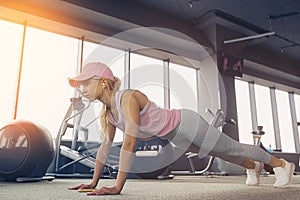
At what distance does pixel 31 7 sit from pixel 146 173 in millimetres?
2692

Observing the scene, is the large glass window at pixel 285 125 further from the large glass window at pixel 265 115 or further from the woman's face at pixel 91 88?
the woman's face at pixel 91 88

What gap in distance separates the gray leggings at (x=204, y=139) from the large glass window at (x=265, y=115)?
5.36 m

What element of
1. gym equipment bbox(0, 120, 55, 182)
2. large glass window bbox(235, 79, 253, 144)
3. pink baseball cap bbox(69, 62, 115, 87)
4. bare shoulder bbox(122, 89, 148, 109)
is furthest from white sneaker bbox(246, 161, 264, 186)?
large glass window bbox(235, 79, 253, 144)

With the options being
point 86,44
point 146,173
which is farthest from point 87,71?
point 86,44

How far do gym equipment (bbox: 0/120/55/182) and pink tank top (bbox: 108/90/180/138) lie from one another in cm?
106

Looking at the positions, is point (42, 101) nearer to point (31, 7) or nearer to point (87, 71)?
point (31, 7)

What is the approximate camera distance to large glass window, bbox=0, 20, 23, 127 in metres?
3.74

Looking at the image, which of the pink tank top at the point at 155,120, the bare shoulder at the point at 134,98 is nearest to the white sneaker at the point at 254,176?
the pink tank top at the point at 155,120

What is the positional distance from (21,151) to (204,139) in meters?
1.45

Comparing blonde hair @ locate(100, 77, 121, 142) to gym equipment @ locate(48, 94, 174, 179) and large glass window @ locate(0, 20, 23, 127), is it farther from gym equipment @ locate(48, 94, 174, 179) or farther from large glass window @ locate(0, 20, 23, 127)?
large glass window @ locate(0, 20, 23, 127)

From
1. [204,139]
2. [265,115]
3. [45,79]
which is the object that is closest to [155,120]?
[204,139]

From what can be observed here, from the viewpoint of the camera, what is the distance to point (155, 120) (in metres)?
1.50

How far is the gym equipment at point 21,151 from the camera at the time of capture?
225cm

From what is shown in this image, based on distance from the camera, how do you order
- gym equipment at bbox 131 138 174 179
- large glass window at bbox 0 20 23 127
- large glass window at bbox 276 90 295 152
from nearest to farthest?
gym equipment at bbox 131 138 174 179, large glass window at bbox 0 20 23 127, large glass window at bbox 276 90 295 152
